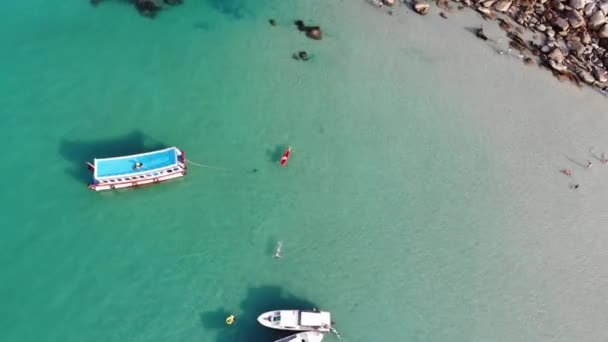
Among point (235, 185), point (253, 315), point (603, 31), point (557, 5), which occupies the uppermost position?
point (557, 5)

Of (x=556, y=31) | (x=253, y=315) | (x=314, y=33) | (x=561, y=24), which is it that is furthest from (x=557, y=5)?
(x=253, y=315)

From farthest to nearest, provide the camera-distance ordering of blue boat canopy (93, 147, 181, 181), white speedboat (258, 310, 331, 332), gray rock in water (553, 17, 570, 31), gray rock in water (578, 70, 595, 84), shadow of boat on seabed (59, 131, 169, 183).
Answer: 1. gray rock in water (553, 17, 570, 31)
2. gray rock in water (578, 70, 595, 84)
3. shadow of boat on seabed (59, 131, 169, 183)
4. blue boat canopy (93, 147, 181, 181)
5. white speedboat (258, 310, 331, 332)

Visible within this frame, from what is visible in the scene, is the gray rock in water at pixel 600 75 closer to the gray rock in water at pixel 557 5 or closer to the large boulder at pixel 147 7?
the gray rock in water at pixel 557 5

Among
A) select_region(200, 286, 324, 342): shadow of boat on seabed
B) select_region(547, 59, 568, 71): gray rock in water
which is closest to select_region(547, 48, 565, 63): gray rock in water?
select_region(547, 59, 568, 71): gray rock in water

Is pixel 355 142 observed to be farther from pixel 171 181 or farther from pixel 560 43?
pixel 560 43

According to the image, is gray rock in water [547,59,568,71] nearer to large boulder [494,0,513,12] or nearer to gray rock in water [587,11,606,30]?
gray rock in water [587,11,606,30]

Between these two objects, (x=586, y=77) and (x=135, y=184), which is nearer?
(x=135, y=184)

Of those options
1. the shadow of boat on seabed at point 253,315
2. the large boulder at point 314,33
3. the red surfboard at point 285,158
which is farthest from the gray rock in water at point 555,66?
the shadow of boat on seabed at point 253,315

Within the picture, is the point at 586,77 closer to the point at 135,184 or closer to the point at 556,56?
the point at 556,56
